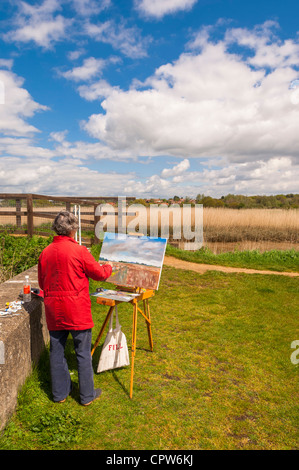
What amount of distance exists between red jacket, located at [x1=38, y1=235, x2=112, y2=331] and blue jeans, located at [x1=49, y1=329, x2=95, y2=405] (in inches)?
5.1

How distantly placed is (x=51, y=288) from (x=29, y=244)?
169 inches

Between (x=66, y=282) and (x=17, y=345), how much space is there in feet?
2.38

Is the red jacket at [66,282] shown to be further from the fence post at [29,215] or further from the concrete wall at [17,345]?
the fence post at [29,215]

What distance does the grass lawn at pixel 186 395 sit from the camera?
2.76 metres

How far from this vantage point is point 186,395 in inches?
136

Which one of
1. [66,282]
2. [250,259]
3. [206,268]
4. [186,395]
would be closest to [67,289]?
[66,282]

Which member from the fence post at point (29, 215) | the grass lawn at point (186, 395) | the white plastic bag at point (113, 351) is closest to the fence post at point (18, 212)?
the fence post at point (29, 215)

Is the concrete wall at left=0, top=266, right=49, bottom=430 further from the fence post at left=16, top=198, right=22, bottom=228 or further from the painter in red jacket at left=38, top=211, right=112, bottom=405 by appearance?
the fence post at left=16, top=198, right=22, bottom=228

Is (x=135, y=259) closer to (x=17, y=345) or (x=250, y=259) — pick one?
(x=17, y=345)

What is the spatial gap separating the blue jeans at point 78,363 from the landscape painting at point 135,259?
40.4 inches

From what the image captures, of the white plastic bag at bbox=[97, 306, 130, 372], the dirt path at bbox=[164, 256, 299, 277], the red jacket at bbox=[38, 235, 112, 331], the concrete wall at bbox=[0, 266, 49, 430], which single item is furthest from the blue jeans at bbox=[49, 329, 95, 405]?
the dirt path at bbox=[164, 256, 299, 277]

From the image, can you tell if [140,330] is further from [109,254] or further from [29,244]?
[29,244]
